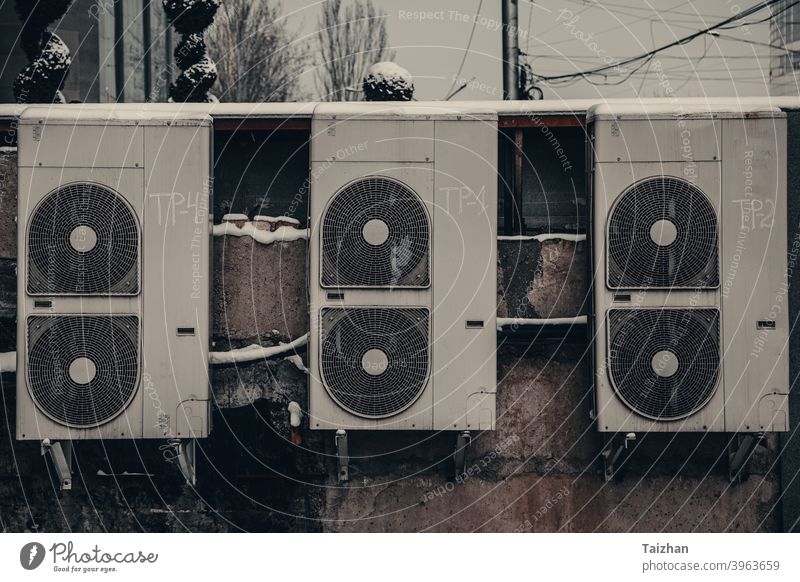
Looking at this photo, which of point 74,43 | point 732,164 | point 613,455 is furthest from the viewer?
point 74,43

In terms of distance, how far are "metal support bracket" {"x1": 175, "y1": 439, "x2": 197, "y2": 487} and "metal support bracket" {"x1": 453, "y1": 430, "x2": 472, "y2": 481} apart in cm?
158

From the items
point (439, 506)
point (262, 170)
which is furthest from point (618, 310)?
point (262, 170)

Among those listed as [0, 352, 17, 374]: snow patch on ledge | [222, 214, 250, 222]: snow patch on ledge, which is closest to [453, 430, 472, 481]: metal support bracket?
[222, 214, 250, 222]: snow patch on ledge

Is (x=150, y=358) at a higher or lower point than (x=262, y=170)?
lower

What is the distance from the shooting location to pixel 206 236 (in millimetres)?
5613

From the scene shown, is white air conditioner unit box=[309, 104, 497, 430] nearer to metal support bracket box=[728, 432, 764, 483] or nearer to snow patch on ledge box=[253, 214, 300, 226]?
snow patch on ledge box=[253, 214, 300, 226]

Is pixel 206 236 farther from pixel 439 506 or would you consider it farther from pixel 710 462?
pixel 710 462

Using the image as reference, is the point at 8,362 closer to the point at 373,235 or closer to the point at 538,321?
the point at 373,235

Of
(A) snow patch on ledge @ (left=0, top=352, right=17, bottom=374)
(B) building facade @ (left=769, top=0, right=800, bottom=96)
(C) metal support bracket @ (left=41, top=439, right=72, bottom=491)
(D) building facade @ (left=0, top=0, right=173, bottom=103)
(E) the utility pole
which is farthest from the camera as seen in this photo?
(D) building facade @ (left=0, top=0, right=173, bottom=103)

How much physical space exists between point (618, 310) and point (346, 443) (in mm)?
1755

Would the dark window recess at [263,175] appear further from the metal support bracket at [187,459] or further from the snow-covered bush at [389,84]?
the metal support bracket at [187,459]

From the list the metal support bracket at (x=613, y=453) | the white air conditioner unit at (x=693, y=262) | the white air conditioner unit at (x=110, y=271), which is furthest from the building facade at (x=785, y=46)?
the white air conditioner unit at (x=110, y=271)

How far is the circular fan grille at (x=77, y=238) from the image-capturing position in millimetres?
5477

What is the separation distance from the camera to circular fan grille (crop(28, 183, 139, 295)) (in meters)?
5.48
